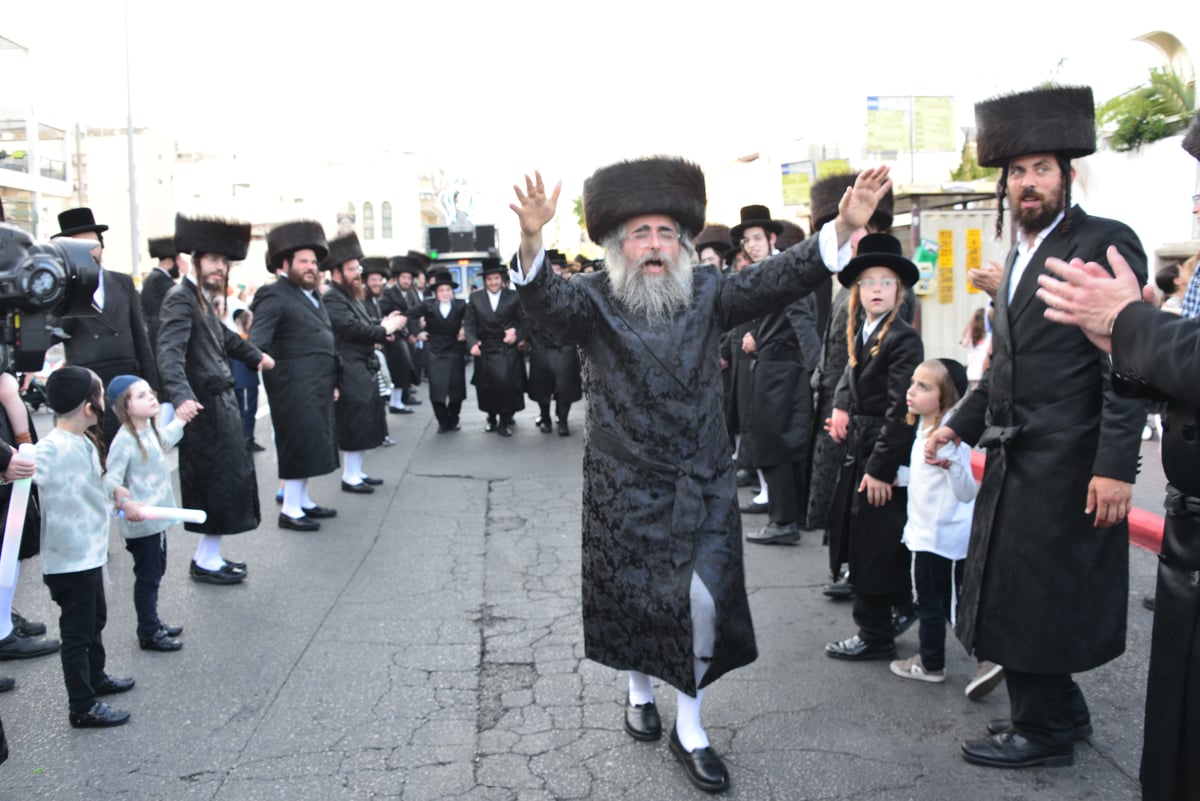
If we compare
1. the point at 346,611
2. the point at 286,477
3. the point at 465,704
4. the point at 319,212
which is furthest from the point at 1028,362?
the point at 319,212

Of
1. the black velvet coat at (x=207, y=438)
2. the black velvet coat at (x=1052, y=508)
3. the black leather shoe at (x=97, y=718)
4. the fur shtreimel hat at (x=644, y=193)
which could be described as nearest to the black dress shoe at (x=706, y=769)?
the black velvet coat at (x=1052, y=508)

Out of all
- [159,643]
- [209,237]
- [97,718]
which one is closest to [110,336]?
[209,237]

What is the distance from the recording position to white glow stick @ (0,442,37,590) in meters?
3.63

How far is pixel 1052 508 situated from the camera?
331cm

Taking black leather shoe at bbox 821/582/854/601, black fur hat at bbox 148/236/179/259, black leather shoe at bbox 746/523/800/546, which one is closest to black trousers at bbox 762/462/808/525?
black leather shoe at bbox 746/523/800/546

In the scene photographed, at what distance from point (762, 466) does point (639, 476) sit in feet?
Answer: 10.6

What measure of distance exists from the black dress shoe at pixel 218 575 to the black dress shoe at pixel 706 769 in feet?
11.3

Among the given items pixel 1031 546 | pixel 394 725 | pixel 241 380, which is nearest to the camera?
pixel 1031 546

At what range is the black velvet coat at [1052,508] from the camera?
330 cm

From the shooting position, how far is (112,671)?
175 inches

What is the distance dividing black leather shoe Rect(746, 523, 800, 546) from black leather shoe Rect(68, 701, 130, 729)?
4038 mm

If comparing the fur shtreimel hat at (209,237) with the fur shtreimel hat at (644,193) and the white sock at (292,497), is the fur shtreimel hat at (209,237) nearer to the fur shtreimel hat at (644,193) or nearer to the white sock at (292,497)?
the white sock at (292,497)

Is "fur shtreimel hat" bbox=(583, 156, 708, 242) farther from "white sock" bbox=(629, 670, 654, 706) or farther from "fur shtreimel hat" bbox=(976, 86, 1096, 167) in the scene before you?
"white sock" bbox=(629, 670, 654, 706)

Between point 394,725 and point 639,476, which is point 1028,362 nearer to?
point 639,476
